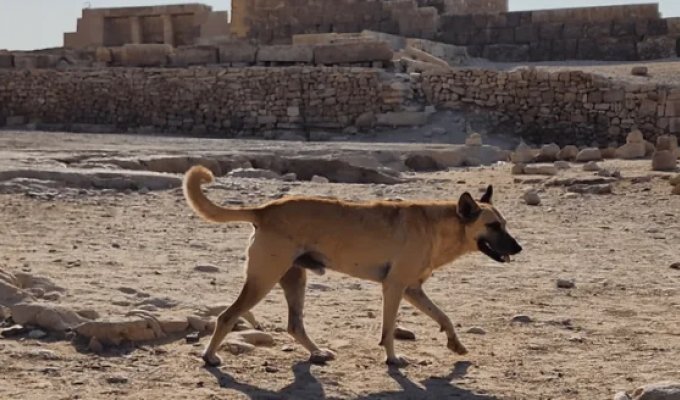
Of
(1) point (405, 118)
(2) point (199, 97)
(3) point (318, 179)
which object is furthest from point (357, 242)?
(2) point (199, 97)

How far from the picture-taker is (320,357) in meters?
6.03

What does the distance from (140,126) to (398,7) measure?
30.1 ft

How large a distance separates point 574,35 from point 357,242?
23.5m

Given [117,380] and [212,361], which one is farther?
[212,361]

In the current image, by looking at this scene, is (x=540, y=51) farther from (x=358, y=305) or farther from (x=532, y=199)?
(x=358, y=305)

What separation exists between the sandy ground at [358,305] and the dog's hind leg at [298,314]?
0.26ft

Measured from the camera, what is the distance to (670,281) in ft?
27.7

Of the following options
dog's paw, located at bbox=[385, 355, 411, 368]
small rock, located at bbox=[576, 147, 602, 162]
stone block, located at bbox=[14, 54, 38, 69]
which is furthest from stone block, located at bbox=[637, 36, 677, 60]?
dog's paw, located at bbox=[385, 355, 411, 368]

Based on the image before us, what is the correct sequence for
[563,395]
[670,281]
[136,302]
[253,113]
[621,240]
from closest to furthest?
1. [563,395]
2. [136,302]
3. [670,281]
4. [621,240]
5. [253,113]

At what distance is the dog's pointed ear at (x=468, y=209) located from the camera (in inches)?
237

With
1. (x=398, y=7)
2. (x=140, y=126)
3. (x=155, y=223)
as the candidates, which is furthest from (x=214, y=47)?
(x=155, y=223)

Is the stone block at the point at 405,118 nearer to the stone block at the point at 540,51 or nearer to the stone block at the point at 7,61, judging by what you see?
the stone block at the point at 540,51

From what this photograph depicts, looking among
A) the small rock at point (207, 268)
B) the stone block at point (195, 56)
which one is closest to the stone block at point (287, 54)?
the stone block at point (195, 56)

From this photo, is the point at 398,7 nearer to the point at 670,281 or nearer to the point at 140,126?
the point at 140,126
